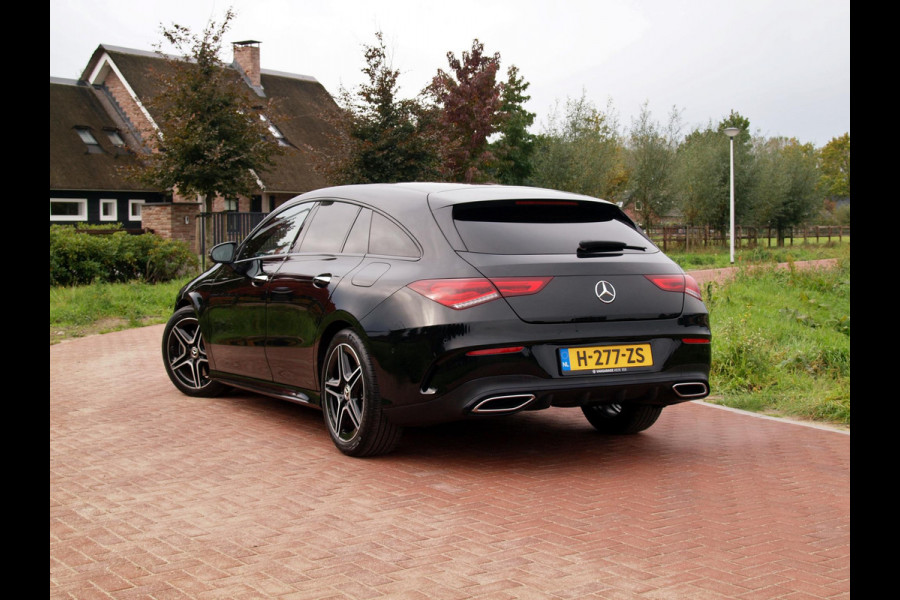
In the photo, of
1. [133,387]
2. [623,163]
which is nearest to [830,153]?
[623,163]

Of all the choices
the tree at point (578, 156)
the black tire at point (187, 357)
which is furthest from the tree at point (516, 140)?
the black tire at point (187, 357)

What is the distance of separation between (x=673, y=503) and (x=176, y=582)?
256 centimetres

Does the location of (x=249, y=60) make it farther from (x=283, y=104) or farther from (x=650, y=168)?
(x=650, y=168)

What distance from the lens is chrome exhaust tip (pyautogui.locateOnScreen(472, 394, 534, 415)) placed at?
215 inches

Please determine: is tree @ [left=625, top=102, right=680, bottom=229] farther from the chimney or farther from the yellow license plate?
the yellow license plate

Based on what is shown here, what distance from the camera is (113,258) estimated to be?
766 inches

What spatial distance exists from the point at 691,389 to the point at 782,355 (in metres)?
5.38

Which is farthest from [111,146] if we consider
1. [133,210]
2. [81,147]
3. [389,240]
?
[389,240]

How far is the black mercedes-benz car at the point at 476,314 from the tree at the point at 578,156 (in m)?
39.8

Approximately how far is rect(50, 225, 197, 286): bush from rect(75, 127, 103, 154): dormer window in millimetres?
25095

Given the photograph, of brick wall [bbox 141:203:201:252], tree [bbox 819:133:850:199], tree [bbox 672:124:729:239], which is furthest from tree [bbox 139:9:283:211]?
tree [bbox 819:133:850:199]

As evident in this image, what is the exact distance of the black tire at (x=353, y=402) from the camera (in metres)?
5.89

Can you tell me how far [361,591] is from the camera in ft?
12.3

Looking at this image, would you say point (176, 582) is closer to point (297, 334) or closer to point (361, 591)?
point (361, 591)
